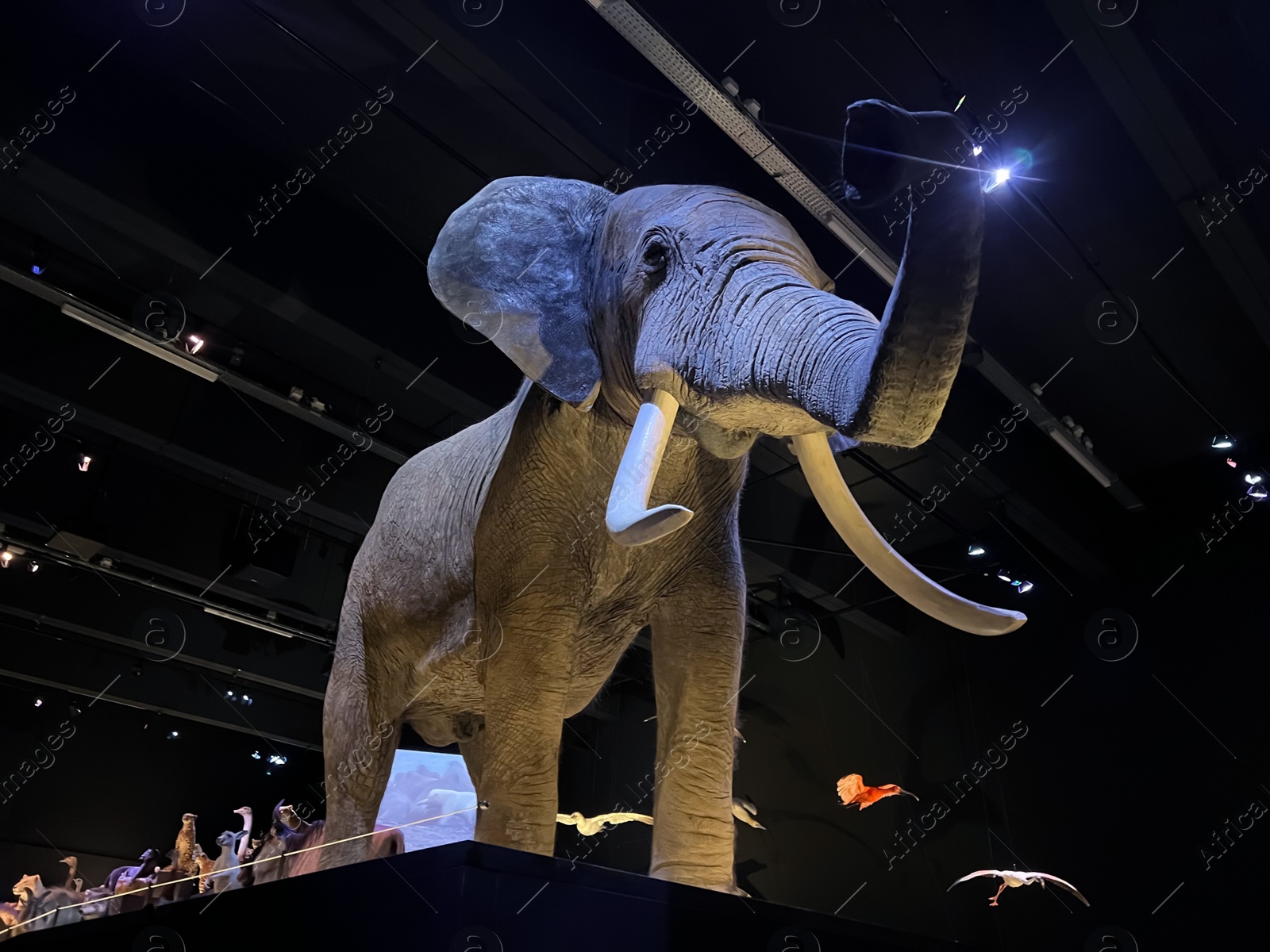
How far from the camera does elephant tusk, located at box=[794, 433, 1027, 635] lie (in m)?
1.53

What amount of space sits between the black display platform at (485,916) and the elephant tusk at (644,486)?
0.50 metres

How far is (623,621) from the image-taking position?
7.35 feet

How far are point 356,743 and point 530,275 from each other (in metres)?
1.32

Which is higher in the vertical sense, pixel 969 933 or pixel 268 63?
pixel 268 63

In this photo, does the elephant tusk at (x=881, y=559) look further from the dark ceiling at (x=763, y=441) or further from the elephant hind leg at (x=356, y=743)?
the dark ceiling at (x=763, y=441)

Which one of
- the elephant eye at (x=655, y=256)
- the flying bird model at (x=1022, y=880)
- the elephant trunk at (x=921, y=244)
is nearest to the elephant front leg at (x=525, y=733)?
the elephant eye at (x=655, y=256)

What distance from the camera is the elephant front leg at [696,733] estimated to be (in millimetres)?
1924

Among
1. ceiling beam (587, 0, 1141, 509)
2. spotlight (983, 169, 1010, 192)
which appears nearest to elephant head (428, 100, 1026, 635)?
ceiling beam (587, 0, 1141, 509)

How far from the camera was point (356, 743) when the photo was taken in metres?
2.51

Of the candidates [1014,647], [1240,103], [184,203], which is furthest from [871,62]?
[1014,647]

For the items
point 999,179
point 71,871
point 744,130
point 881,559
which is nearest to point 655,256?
point 881,559

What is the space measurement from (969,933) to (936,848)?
0.57 meters

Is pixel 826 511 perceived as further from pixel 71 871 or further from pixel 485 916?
pixel 71 871

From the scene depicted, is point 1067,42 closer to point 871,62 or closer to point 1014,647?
point 871,62
